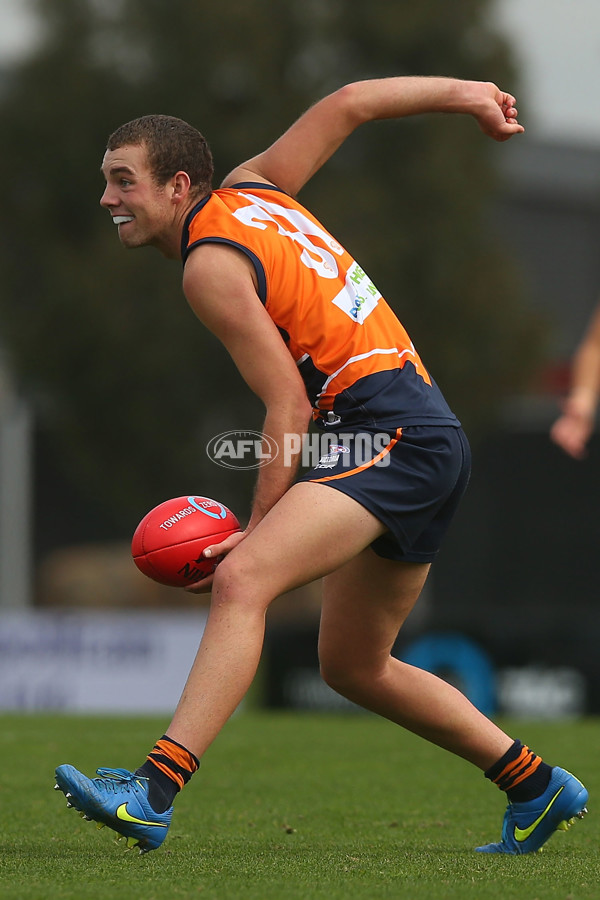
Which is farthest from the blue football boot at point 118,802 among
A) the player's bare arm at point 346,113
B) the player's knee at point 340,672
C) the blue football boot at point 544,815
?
the player's bare arm at point 346,113

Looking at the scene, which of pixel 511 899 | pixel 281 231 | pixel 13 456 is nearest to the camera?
pixel 511 899

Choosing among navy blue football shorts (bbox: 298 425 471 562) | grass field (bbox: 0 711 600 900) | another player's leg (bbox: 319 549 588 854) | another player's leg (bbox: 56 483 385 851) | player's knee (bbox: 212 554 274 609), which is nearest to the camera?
grass field (bbox: 0 711 600 900)

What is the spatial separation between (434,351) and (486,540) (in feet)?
33.5

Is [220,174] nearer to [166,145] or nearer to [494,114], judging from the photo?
[494,114]

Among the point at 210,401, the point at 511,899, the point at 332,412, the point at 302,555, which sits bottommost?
the point at 210,401

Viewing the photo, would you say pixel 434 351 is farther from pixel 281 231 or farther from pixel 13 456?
pixel 281 231

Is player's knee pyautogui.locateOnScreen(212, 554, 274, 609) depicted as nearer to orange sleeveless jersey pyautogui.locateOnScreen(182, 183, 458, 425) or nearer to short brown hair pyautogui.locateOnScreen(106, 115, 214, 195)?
orange sleeveless jersey pyautogui.locateOnScreen(182, 183, 458, 425)

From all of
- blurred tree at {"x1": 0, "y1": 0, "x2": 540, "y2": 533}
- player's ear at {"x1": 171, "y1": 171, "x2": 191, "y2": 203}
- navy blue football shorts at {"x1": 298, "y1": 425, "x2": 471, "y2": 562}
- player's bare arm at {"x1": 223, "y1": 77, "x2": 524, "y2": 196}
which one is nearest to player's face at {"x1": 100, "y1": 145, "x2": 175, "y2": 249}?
player's ear at {"x1": 171, "y1": 171, "x2": 191, "y2": 203}

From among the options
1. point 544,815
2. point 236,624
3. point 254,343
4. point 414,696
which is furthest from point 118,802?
point 544,815

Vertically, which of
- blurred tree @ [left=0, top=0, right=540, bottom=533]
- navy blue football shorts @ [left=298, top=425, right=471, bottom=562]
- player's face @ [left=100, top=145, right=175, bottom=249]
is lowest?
blurred tree @ [left=0, top=0, right=540, bottom=533]

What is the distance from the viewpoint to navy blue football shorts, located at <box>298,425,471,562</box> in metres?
4.57

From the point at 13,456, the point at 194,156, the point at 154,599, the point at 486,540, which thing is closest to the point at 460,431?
the point at 194,156

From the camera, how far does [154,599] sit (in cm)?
2594

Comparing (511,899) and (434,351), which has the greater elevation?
(511,899)
